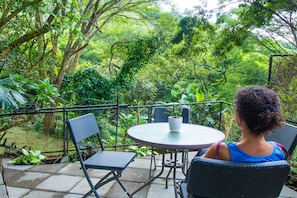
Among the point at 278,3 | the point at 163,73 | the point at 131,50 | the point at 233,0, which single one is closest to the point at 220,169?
the point at 278,3

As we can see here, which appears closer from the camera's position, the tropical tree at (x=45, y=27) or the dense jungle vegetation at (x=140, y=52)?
the tropical tree at (x=45, y=27)

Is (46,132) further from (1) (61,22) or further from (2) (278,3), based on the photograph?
(2) (278,3)

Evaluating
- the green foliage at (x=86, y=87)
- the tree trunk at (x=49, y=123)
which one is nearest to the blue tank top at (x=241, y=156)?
the green foliage at (x=86, y=87)

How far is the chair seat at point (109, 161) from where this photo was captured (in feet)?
7.06

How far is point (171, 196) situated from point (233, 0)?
3.20 metres

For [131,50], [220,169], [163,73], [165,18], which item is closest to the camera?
[220,169]

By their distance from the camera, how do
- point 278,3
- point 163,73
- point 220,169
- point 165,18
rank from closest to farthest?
point 220,169, point 278,3, point 165,18, point 163,73

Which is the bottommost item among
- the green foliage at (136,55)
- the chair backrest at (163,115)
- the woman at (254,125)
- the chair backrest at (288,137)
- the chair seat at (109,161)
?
the chair seat at (109,161)

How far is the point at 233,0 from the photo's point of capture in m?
4.04

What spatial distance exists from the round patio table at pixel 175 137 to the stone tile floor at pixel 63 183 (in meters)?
0.70

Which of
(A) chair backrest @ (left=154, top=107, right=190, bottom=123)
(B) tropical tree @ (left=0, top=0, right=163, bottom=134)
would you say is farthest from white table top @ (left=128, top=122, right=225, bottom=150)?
(B) tropical tree @ (left=0, top=0, right=163, bottom=134)

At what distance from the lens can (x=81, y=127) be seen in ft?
7.68

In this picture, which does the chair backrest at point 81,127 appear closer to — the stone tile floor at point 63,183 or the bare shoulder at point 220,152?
the stone tile floor at point 63,183

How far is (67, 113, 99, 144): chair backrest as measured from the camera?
7.15 feet
